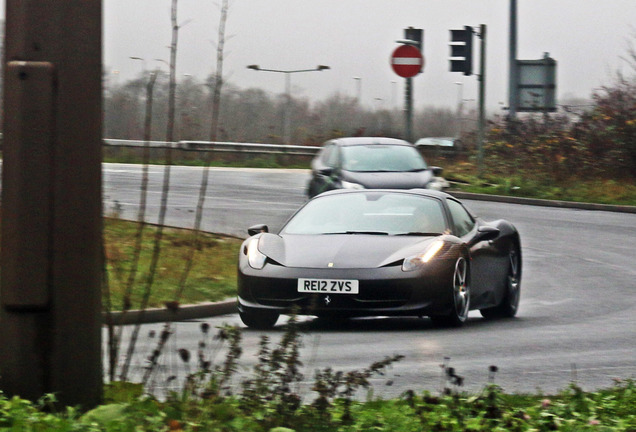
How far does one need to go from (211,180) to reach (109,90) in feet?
97.8

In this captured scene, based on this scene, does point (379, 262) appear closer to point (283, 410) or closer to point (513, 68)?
point (283, 410)

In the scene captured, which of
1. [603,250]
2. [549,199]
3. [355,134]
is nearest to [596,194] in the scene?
[549,199]

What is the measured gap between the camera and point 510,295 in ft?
42.6

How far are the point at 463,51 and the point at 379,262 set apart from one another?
18.1 meters

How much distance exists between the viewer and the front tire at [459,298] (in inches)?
453

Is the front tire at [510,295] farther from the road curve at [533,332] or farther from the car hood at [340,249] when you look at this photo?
the car hood at [340,249]

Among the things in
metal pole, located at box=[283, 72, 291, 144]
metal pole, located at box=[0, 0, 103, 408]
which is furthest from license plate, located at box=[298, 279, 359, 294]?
metal pole, located at box=[283, 72, 291, 144]

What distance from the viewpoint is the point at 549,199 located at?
30.1 m

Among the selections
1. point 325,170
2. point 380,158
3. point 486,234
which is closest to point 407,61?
point 380,158

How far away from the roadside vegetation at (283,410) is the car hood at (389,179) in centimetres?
1535

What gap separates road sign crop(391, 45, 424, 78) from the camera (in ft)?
85.5

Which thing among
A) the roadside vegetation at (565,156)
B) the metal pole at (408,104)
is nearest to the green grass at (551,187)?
the roadside vegetation at (565,156)

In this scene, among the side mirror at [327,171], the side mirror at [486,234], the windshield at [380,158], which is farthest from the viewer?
the windshield at [380,158]

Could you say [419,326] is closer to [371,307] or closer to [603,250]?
[371,307]
